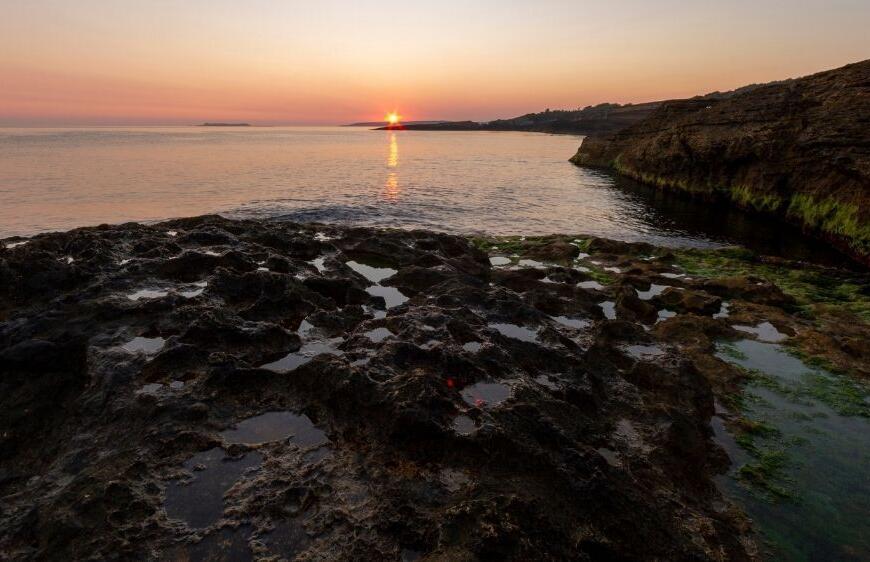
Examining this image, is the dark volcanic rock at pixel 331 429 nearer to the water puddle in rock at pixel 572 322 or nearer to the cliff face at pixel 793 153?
the water puddle in rock at pixel 572 322

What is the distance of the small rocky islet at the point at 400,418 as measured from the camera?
18.4ft

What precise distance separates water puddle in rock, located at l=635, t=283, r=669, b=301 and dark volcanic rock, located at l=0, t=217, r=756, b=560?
3108 millimetres

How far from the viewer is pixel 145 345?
9.98 meters

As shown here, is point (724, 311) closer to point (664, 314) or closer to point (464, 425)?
point (664, 314)

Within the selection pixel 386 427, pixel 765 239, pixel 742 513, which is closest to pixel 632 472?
pixel 742 513

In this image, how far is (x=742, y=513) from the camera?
662cm

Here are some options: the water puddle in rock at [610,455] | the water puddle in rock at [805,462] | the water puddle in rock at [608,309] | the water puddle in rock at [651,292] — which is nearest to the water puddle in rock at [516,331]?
the water puddle in rock at [608,309]

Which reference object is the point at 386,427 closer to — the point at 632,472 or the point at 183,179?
the point at 632,472

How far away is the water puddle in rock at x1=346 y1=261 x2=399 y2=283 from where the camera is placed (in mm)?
17000

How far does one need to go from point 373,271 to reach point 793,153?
32.3 metres

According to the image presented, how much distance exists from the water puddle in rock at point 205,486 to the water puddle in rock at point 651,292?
1436cm

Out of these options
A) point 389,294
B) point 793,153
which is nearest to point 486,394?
point 389,294

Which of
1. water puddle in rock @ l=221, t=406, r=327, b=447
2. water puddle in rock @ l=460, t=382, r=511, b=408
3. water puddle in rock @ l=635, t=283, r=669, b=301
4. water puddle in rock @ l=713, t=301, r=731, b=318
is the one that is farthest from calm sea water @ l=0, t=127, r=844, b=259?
water puddle in rock @ l=221, t=406, r=327, b=447

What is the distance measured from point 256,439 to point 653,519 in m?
6.20
